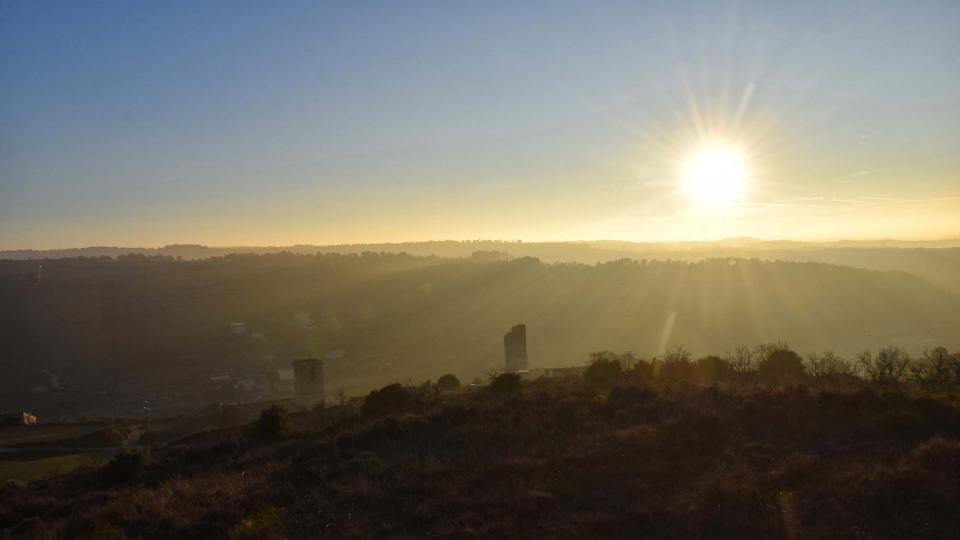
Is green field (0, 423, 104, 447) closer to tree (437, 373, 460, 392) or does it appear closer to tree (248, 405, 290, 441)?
tree (248, 405, 290, 441)

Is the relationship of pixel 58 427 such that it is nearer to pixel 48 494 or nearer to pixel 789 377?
pixel 48 494

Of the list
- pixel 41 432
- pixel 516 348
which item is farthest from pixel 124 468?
pixel 516 348

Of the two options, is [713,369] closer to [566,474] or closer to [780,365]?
[780,365]

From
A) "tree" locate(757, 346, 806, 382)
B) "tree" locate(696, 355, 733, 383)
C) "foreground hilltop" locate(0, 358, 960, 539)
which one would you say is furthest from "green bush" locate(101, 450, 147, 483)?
"tree" locate(757, 346, 806, 382)

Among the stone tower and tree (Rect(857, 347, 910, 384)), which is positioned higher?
tree (Rect(857, 347, 910, 384))

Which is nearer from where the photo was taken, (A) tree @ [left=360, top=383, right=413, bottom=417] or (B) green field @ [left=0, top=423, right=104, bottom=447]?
(A) tree @ [left=360, top=383, right=413, bottom=417]

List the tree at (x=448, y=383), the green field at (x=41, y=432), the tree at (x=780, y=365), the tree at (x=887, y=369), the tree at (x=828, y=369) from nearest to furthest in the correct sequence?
the tree at (x=887, y=369), the tree at (x=828, y=369), the tree at (x=780, y=365), the green field at (x=41, y=432), the tree at (x=448, y=383)

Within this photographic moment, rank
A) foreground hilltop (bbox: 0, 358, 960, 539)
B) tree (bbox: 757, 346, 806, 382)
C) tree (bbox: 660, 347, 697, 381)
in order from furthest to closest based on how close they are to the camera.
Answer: tree (bbox: 660, 347, 697, 381) < tree (bbox: 757, 346, 806, 382) < foreground hilltop (bbox: 0, 358, 960, 539)

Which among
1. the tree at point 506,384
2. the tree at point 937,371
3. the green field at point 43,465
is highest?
the tree at point 937,371

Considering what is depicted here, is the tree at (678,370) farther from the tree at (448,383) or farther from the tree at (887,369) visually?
the tree at (448,383)

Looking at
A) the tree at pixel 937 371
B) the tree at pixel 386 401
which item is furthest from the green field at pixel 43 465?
the tree at pixel 937 371
